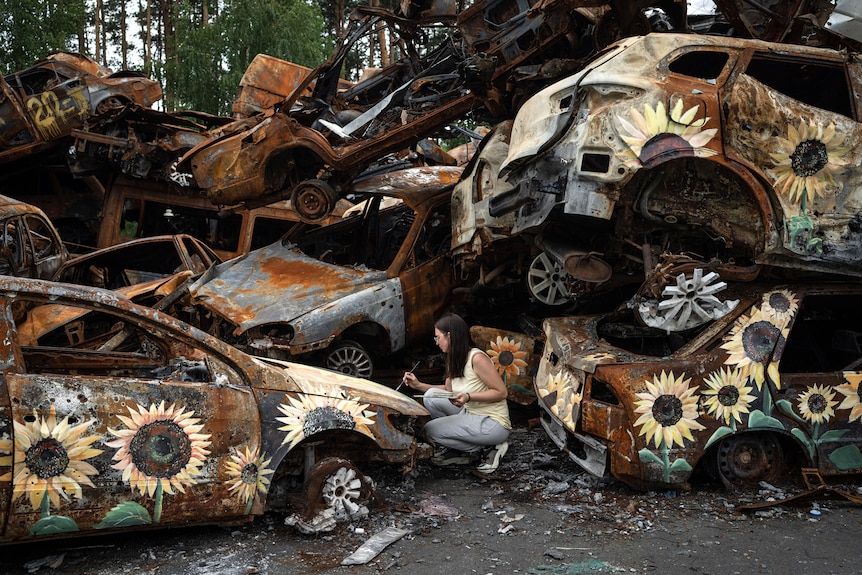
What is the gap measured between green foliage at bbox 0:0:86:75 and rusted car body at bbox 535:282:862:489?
48.6ft

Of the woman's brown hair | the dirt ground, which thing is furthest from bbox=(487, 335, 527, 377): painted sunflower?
the dirt ground

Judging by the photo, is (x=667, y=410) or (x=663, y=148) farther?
(x=663, y=148)

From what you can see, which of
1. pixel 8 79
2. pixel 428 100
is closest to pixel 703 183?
pixel 428 100

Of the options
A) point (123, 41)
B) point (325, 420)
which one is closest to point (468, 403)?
point (325, 420)

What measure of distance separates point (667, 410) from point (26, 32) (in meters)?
16.4

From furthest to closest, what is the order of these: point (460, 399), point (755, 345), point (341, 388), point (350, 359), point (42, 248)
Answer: point (42, 248), point (350, 359), point (460, 399), point (755, 345), point (341, 388)

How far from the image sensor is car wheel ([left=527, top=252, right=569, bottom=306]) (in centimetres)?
637

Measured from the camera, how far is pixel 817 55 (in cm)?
573

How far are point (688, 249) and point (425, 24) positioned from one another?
16.8ft

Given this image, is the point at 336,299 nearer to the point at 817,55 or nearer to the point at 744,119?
the point at 744,119

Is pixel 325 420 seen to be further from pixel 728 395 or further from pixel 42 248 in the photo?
pixel 42 248

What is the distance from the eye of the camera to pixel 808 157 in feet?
18.0

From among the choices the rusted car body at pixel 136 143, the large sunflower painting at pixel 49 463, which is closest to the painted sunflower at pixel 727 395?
the large sunflower painting at pixel 49 463

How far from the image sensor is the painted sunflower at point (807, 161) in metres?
5.46
